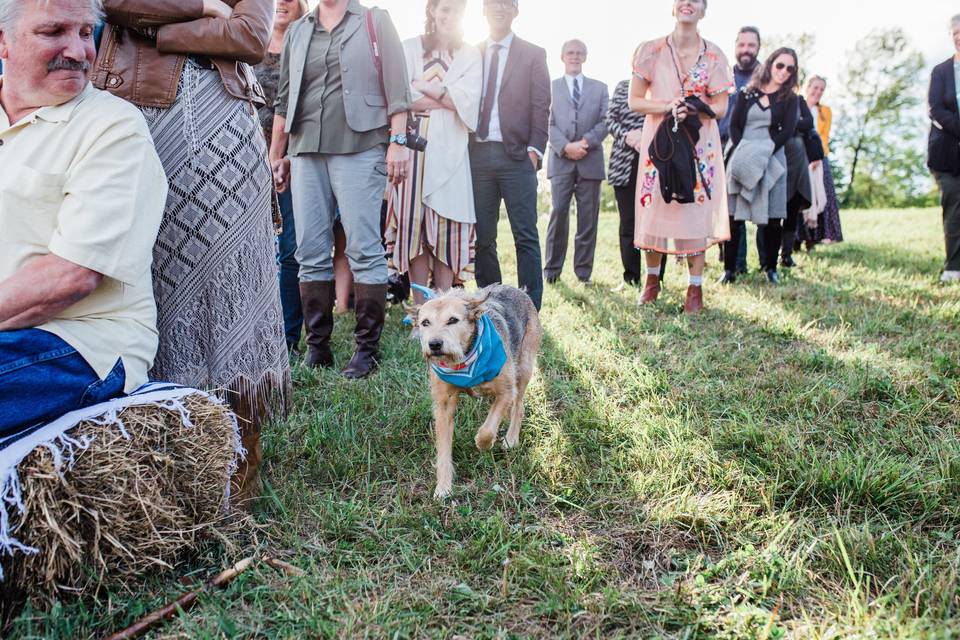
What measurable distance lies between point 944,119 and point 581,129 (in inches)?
146

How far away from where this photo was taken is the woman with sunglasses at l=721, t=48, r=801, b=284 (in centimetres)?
694

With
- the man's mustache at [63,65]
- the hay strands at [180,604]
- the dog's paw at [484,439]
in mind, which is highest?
the man's mustache at [63,65]

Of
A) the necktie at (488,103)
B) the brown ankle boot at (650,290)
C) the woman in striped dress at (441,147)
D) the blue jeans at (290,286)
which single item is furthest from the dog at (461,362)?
the brown ankle boot at (650,290)

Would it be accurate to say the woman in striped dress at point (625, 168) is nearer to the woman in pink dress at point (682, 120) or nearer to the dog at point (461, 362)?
the woman in pink dress at point (682, 120)

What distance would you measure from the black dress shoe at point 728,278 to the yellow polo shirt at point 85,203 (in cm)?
637

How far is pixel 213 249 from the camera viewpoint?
8.25 feet

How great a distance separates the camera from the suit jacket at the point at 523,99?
17.5 ft

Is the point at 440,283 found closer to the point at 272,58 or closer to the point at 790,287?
the point at 272,58

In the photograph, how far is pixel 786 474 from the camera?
2.63m

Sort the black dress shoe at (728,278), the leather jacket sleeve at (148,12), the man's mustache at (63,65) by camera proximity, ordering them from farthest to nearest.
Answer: the black dress shoe at (728,278), the leather jacket sleeve at (148,12), the man's mustache at (63,65)

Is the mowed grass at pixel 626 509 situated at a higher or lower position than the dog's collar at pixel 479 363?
lower

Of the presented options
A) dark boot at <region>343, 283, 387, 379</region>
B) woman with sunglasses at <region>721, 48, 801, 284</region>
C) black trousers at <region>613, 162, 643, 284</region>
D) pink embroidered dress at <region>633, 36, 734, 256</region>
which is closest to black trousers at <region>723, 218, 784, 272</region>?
woman with sunglasses at <region>721, 48, 801, 284</region>

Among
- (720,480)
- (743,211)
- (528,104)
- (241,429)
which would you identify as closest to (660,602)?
(720,480)

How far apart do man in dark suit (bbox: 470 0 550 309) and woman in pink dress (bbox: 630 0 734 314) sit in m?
0.96
